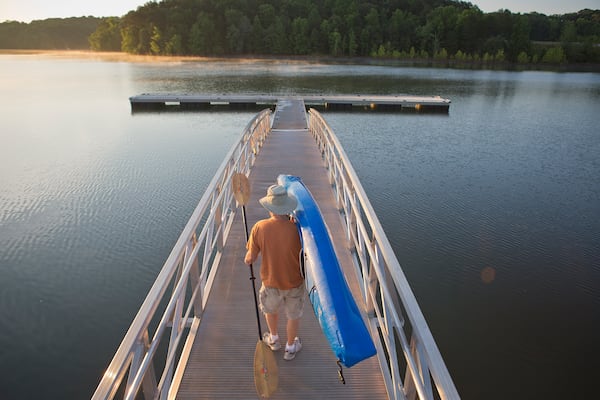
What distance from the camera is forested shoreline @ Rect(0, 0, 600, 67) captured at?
8600 cm

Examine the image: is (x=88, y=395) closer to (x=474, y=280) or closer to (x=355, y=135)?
(x=474, y=280)

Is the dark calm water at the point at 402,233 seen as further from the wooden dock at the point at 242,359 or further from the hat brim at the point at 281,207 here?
the hat brim at the point at 281,207

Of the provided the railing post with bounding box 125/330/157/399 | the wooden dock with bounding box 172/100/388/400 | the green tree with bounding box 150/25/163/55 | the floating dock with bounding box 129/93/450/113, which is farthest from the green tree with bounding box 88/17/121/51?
the railing post with bounding box 125/330/157/399

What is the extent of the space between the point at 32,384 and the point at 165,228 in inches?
219

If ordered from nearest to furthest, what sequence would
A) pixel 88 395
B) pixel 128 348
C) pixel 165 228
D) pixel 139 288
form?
pixel 128 348 < pixel 88 395 < pixel 139 288 < pixel 165 228

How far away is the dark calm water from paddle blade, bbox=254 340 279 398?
4269 mm

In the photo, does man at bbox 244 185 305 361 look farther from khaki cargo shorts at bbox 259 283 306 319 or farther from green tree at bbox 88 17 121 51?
green tree at bbox 88 17 121 51

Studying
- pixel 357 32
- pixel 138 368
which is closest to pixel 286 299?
pixel 138 368

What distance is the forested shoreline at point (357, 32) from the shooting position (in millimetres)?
86000

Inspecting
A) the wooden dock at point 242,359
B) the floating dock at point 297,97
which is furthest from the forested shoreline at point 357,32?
the wooden dock at point 242,359

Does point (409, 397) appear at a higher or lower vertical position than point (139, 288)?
higher

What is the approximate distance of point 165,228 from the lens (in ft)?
38.0

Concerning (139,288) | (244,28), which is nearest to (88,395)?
(139,288)

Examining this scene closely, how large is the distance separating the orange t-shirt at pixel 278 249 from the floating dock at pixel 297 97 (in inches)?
1097
